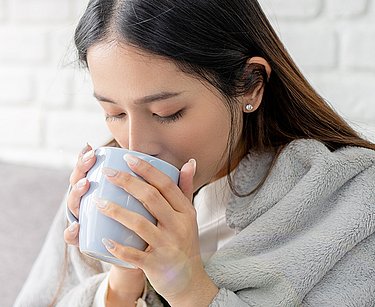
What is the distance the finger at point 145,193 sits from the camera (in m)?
0.98

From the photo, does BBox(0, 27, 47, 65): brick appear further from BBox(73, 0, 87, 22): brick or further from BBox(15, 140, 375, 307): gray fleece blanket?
BBox(15, 140, 375, 307): gray fleece blanket

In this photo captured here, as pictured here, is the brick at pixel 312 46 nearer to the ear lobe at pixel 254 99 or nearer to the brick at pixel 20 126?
the ear lobe at pixel 254 99

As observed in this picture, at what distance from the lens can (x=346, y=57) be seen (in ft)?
5.30

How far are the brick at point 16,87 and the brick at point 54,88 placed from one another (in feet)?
0.08

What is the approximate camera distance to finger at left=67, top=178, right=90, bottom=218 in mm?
1017

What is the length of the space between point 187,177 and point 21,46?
1036 millimetres

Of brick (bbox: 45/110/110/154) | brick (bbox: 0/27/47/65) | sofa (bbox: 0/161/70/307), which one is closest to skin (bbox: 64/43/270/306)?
sofa (bbox: 0/161/70/307)

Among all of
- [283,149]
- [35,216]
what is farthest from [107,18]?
[35,216]

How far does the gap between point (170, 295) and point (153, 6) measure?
368 mm

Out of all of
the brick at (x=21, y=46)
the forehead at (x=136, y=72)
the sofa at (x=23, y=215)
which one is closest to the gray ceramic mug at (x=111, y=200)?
the forehead at (x=136, y=72)

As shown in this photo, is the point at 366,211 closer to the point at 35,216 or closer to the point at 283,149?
the point at 283,149

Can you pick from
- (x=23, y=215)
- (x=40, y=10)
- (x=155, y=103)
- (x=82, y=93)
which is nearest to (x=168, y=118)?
(x=155, y=103)

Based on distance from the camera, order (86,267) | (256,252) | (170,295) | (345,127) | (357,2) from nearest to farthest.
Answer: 1. (170,295)
2. (256,252)
3. (345,127)
4. (86,267)
5. (357,2)

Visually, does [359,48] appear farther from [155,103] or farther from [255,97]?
[155,103]
